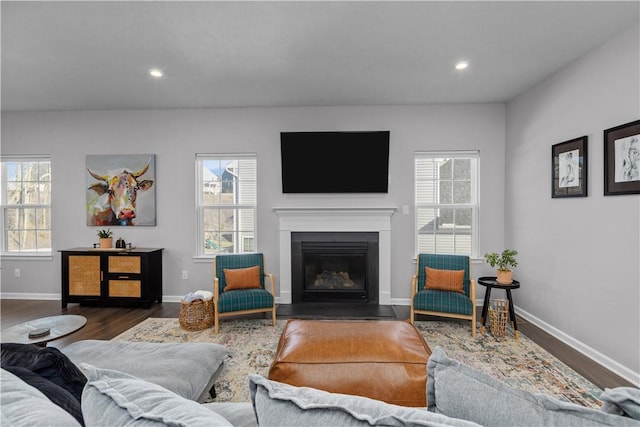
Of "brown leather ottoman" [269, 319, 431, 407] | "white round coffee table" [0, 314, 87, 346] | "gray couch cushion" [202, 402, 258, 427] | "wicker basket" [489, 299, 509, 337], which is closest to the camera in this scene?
"gray couch cushion" [202, 402, 258, 427]

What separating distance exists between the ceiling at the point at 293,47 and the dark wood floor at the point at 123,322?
2715mm

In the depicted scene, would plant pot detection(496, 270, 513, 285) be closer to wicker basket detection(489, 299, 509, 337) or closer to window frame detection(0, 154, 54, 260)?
wicker basket detection(489, 299, 509, 337)

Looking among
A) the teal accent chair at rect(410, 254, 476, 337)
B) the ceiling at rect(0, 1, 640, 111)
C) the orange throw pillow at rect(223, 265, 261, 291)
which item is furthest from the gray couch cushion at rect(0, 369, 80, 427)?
the teal accent chair at rect(410, 254, 476, 337)

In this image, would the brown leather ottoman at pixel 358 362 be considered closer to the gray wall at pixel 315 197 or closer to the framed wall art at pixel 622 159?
the framed wall art at pixel 622 159

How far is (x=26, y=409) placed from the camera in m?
0.71

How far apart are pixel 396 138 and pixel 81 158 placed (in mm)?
4505

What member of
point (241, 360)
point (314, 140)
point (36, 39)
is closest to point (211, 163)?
point (314, 140)

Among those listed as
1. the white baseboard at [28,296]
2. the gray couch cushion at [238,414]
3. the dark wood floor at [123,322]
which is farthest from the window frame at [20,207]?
the gray couch cushion at [238,414]

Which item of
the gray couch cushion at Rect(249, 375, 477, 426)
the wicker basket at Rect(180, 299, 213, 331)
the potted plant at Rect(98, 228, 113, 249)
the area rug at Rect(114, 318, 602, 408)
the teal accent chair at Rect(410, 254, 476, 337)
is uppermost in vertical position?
the potted plant at Rect(98, 228, 113, 249)

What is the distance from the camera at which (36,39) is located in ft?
8.44

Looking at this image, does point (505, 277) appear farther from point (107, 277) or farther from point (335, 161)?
point (107, 277)

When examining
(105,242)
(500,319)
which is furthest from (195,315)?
(500,319)

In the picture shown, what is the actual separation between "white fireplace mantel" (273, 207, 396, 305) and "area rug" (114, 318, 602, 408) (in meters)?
0.74

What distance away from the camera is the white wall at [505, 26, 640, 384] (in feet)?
8.00
